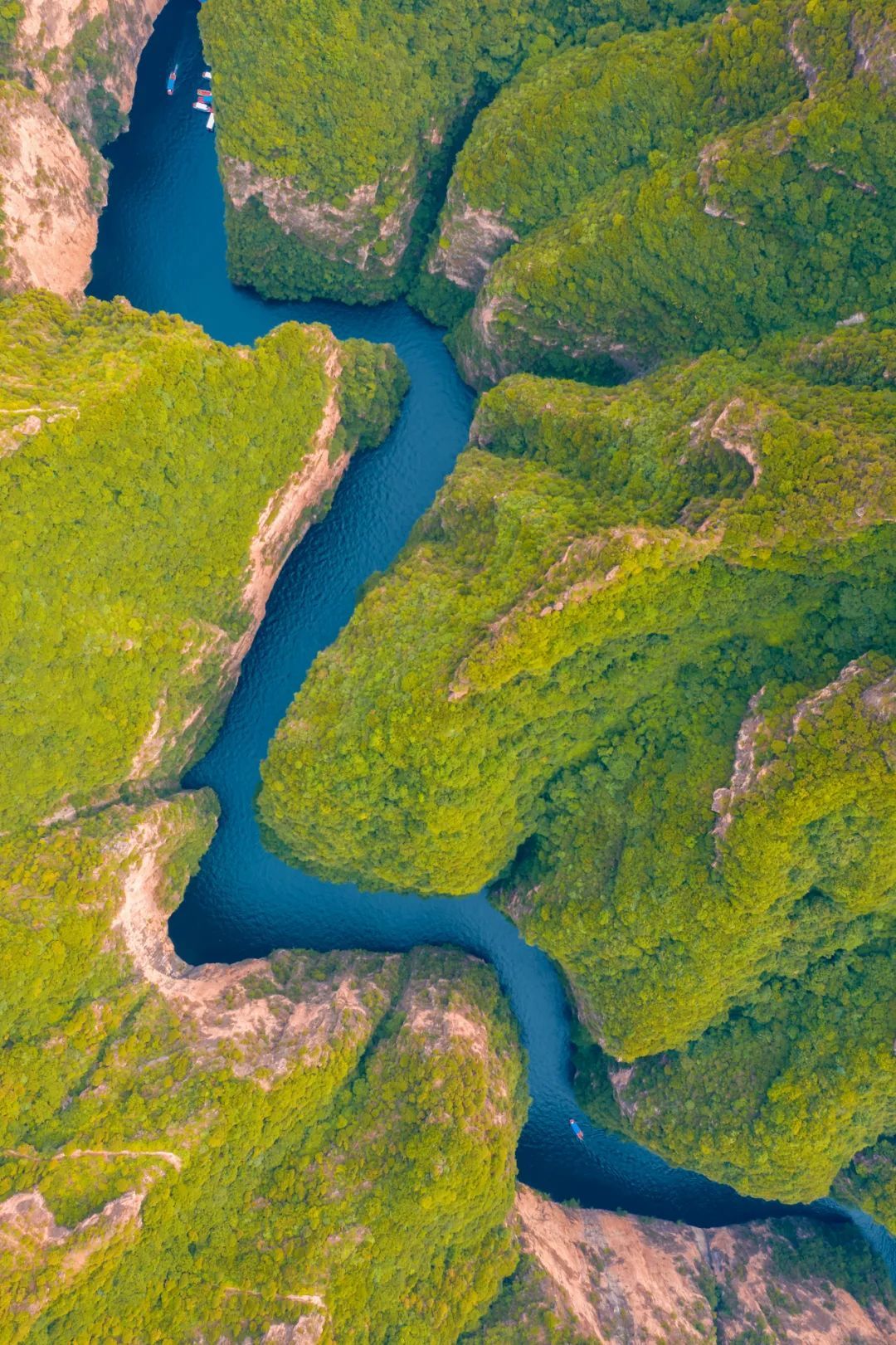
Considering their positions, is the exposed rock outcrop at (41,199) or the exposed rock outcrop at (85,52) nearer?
A: the exposed rock outcrop at (41,199)

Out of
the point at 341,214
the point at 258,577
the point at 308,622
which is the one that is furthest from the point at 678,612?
the point at 341,214

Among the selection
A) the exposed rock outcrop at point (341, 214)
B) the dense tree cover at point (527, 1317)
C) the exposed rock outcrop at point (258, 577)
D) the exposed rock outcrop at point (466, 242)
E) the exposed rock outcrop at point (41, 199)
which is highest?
the exposed rock outcrop at point (466, 242)

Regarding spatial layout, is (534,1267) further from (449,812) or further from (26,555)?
(26,555)

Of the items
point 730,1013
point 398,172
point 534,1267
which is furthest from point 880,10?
point 534,1267

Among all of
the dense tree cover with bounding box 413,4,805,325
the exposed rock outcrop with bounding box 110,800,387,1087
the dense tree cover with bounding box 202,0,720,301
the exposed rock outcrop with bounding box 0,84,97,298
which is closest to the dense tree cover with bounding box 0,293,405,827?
the exposed rock outcrop with bounding box 110,800,387,1087

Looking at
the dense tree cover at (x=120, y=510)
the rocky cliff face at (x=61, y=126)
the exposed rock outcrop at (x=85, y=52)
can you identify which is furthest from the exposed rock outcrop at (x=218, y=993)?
the exposed rock outcrop at (x=85, y=52)

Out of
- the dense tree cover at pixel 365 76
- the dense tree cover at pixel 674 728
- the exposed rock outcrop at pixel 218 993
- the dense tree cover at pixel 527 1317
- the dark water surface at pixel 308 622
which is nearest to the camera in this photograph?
the dense tree cover at pixel 674 728

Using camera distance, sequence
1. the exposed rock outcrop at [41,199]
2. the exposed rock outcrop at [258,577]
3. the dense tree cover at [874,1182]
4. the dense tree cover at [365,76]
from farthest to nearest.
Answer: the exposed rock outcrop at [258,577] → the exposed rock outcrop at [41,199] → the dense tree cover at [874,1182] → the dense tree cover at [365,76]

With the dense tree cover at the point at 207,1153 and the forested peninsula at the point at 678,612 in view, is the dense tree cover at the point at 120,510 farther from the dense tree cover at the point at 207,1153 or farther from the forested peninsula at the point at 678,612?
the forested peninsula at the point at 678,612
